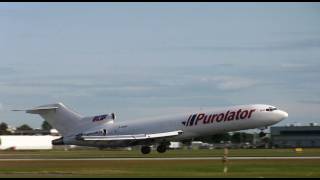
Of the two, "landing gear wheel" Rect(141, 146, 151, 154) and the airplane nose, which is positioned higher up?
the airplane nose

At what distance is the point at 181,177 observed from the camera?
33.7m

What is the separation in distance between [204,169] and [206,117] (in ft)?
105

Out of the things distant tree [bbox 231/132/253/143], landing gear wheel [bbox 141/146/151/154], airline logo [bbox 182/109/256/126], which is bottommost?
landing gear wheel [bbox 141/146/151/154]

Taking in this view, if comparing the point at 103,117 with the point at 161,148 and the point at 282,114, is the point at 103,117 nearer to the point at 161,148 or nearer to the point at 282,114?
the point at 161,148

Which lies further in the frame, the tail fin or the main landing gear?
the tail fin

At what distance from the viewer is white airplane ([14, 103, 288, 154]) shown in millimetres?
72000

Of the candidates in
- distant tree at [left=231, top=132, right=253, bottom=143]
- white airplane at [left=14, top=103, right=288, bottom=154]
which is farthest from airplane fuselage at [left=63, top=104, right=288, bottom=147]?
distant tree at [left=231, top=132, right=253, bottom=143]

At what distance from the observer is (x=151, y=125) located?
7594 cm

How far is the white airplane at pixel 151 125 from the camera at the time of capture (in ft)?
236

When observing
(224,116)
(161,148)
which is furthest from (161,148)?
(224,116)

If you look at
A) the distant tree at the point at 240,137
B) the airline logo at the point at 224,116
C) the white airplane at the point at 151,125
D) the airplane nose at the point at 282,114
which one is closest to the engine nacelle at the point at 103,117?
the white airplane at the point at 151,125

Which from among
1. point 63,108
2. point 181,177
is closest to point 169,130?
point 63,108

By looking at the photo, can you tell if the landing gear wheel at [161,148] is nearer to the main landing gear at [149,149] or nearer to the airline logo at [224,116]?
the main landing gear at [149,149]

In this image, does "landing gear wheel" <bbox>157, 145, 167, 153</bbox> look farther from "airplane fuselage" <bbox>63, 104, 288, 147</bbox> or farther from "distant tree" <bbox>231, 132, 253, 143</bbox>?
"distant tree" <bbox>231, 132, 253, 143</bbox>
